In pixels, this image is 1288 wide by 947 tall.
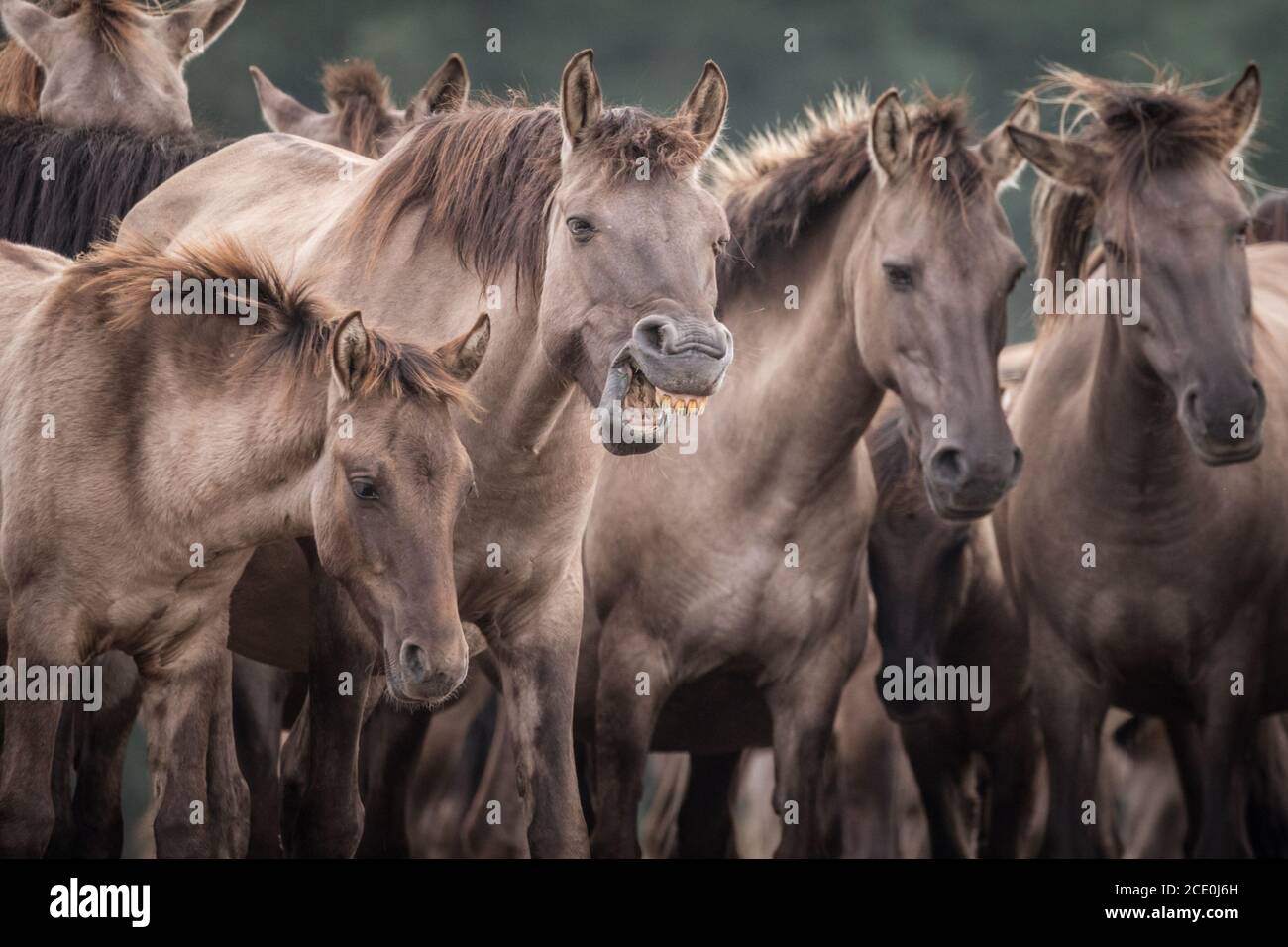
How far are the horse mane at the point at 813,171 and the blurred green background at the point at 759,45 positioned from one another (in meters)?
12.3

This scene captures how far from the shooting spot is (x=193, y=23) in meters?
8.52

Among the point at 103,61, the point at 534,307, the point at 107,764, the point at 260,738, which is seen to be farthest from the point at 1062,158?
the point at 103,61

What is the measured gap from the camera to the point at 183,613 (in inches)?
205

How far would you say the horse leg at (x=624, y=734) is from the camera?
6367 millimetres

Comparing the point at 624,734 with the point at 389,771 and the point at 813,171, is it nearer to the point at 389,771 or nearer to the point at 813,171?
the point at 389,771

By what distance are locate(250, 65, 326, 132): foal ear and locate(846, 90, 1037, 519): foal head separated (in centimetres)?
421

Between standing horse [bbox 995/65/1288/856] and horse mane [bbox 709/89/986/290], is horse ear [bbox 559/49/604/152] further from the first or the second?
standing horse [bbox 995/65/1288/856]

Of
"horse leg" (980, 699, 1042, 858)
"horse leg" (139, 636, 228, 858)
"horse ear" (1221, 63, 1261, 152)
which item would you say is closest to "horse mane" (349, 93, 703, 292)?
"horse leg" (139, 636, 228, 858)

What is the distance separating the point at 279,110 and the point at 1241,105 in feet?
17.0

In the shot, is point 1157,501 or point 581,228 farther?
point 1157,501

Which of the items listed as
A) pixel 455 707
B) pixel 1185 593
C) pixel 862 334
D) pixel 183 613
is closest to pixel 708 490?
pixel 862 334

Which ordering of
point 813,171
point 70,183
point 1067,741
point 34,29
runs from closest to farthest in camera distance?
Result: point 1067,741 → point 813,171 → point 70,183 → point 34,29

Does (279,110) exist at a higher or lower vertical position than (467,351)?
higher
